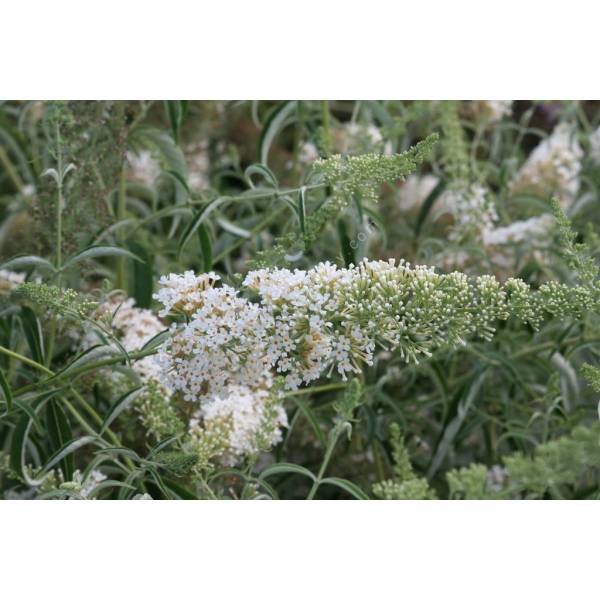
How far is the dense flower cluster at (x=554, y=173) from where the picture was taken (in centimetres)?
190

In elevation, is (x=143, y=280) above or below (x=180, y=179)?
below

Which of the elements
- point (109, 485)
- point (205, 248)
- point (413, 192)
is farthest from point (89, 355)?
point (413, 192)

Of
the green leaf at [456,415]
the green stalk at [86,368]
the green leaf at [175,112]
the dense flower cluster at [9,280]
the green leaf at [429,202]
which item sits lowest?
the green leaf at [456,415]

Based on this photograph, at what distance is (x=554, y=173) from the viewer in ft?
6.30

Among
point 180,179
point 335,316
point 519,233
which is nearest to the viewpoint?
point 335,316

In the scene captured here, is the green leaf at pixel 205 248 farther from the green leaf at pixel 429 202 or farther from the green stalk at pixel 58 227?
the green leaf at pixel 429 202

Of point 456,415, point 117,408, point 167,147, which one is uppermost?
point 167,147

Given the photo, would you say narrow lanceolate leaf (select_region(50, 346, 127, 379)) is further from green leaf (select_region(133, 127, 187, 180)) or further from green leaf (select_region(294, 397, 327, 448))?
green leaf (select_region(133, 127, 187, 180))

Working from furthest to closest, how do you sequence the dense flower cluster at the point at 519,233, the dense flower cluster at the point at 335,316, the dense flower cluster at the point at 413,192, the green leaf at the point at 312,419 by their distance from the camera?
the dense flower cluster at the point at 413,192 < the dense flower cluster at the point at 519,233 < the green leaf at the point at 312,419 < the dense flower cluster at the point at 335,316

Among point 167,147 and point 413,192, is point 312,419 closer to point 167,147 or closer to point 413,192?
point 167,147

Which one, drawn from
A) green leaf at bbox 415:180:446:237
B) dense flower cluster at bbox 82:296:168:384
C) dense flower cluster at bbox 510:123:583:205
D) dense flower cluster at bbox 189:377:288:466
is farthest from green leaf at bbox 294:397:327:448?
dense flower cluster at bbox 510:123:583:205

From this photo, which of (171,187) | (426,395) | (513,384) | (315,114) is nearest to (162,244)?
(171,187)

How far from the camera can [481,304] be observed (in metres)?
0.86

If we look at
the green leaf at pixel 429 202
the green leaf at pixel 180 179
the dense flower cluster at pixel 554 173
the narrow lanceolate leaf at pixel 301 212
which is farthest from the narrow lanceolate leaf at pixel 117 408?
the dense flower cluster at pixel 554 173
